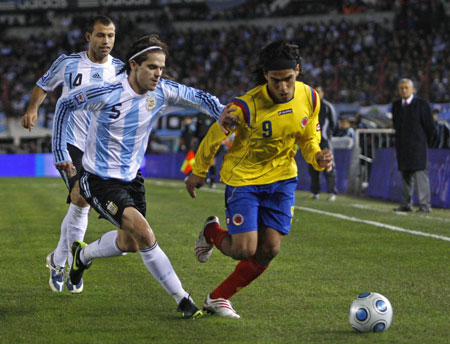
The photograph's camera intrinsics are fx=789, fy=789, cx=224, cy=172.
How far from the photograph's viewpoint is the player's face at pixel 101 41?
6766 mm

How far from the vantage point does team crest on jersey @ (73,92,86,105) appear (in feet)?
18.0

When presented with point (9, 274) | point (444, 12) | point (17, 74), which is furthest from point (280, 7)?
point (9, 274)

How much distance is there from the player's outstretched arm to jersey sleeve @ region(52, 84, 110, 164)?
0.58 meters

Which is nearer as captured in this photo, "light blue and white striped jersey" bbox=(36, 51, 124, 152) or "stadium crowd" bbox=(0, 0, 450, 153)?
"light blue and white striped jersey" bbox=(36, 51, 124, 152)

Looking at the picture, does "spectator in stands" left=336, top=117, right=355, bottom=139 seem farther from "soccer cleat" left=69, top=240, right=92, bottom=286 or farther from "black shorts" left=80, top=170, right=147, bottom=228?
"black shorts" left=80, top=170, right=147, bottom=228

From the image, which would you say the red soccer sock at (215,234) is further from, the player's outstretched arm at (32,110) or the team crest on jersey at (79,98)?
the player's outstretched arm at (32,110)

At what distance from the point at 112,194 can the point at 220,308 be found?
1.06 metres

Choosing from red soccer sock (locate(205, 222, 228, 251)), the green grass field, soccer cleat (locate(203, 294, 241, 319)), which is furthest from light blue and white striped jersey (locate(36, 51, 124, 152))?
soccer cleat (locate(203, 294, 241, 319))

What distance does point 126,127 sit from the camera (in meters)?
5.50

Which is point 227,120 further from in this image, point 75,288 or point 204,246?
point 75,288

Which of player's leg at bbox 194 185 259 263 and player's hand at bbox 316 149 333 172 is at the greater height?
player's hand at bbox 316 149 333 172

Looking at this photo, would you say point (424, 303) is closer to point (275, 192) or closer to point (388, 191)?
point (275, 192)

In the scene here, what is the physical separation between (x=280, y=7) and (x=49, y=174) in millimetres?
16995

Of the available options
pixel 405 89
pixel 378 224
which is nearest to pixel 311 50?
pixel 405 89
